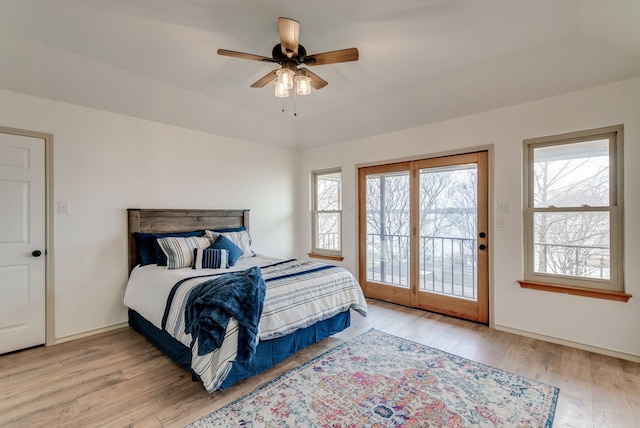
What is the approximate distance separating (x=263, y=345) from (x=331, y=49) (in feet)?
8.29

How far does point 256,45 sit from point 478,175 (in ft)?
8.92

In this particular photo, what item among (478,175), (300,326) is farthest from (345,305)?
(478,175)

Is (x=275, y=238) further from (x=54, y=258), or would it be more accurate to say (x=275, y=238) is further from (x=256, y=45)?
(x=256, y=45)

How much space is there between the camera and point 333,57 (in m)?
A: 2.05

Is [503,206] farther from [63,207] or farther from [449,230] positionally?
[63,207]

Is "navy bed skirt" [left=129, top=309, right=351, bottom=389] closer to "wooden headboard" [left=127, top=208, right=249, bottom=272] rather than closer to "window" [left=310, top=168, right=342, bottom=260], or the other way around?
"wooden headboard" [left=127, top=208, right=249, bottom=272]

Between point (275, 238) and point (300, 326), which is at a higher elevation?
point (275, 238)

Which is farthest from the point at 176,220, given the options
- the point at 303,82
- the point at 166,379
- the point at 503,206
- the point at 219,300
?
the point at 503,206

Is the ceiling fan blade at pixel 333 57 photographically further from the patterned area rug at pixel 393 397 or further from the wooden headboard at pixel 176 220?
the wooden headboard at pixel 176 220

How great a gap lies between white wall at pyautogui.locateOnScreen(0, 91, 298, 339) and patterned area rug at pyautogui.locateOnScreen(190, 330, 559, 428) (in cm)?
217

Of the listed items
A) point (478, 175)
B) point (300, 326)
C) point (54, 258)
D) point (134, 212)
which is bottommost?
point (300, 326)

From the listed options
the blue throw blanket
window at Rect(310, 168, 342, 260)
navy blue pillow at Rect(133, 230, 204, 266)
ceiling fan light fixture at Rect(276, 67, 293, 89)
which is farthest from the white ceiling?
the blue throw blanket

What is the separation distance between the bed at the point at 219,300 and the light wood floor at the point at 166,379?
13 centimetres

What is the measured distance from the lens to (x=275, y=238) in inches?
193
